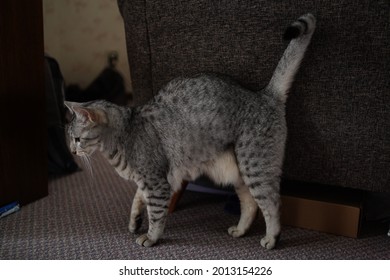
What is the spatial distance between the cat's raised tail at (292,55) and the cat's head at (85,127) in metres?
0.47

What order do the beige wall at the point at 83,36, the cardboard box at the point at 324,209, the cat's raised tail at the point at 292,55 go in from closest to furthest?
the cat's raised tail at the point at 292,55
the cardboard box at the point at 324,209
the beige wall at the point at 83,36

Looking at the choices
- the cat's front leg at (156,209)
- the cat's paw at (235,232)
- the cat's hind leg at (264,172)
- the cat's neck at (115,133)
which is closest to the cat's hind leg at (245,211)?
the cat's paw at (235,232)

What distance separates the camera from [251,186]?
3.70 ft

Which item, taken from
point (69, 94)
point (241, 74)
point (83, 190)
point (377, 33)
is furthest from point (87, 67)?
point (377, 33)

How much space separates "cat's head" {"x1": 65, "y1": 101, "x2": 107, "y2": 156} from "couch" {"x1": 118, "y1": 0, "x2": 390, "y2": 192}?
0.89 feet

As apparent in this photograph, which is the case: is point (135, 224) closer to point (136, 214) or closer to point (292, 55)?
point (136, 214)

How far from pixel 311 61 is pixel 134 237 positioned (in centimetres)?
72

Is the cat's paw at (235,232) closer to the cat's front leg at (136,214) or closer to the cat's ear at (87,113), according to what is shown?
the cat's front leg at (136,214)

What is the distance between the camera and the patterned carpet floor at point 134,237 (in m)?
1.13

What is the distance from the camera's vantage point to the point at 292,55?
3.47 ft
